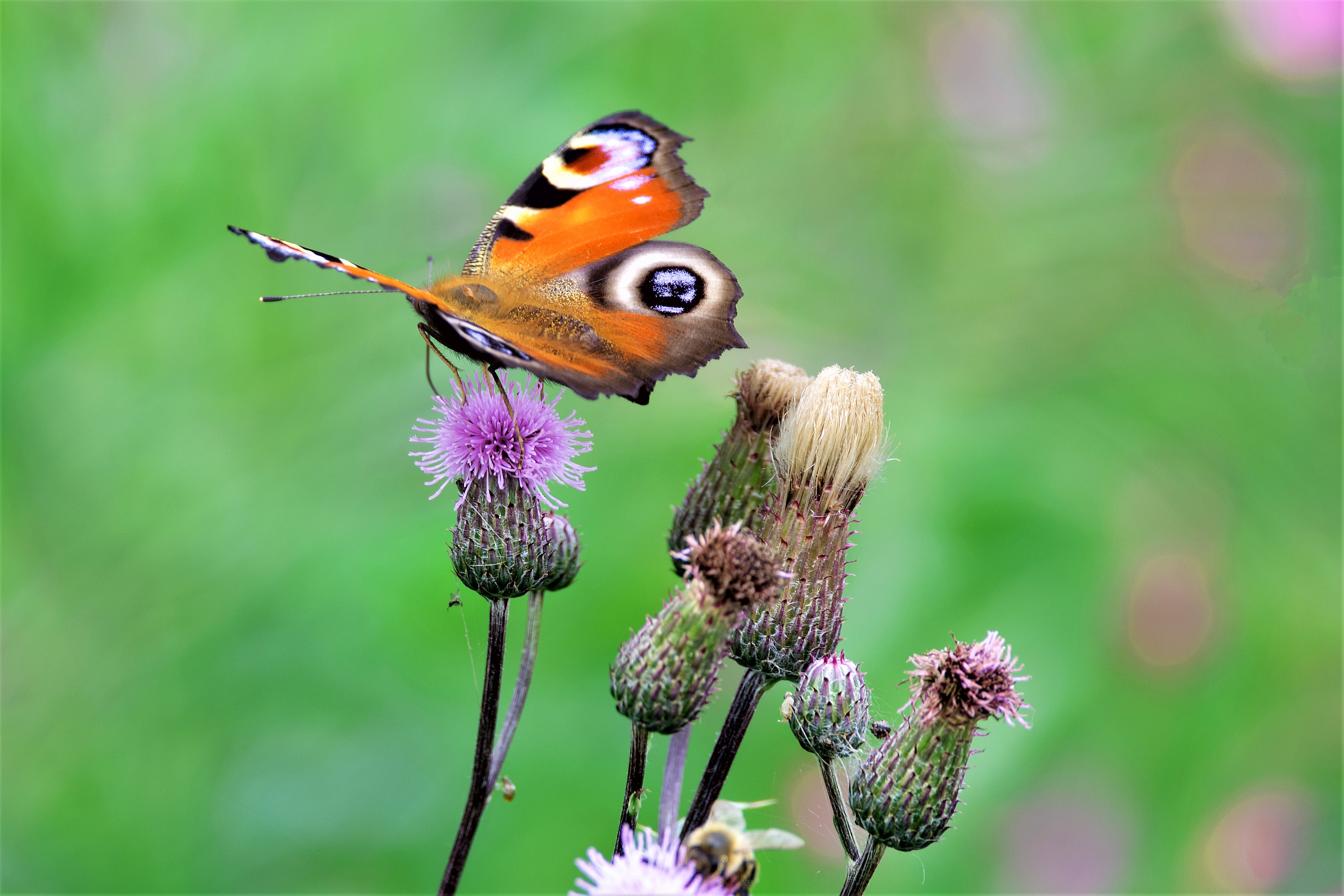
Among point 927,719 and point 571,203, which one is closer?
point 927,719

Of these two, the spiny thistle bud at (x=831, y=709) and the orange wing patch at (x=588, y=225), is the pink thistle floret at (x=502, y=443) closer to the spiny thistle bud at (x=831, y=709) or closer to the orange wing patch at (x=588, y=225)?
the orange wing patch at (x=588, y=225)

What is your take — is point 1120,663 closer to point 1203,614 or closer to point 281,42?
point 1203,614

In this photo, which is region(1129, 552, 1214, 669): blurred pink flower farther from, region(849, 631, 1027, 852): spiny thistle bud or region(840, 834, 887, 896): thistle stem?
region(840, 834, 887, 896): thistle stem

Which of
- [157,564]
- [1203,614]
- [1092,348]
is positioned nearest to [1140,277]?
[1092,348]

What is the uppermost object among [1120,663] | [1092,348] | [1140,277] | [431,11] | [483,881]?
[431,11]

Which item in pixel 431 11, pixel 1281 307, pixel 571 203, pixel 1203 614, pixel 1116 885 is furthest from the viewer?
pixel 1281 307

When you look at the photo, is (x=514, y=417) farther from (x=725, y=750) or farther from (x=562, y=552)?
(x=725, y=750)
